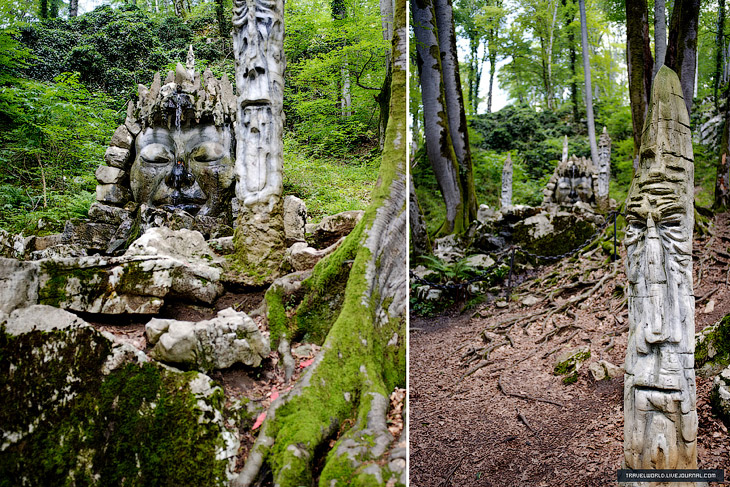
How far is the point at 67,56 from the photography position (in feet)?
10.0

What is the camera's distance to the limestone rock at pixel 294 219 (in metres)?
3.93

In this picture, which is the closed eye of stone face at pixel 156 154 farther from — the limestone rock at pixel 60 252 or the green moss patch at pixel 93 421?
the green moss patch at pixel 93 421

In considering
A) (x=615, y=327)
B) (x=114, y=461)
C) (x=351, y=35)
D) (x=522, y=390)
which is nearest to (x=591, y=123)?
(x=615, y=327)

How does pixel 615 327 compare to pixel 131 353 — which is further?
→ pixel 615 327

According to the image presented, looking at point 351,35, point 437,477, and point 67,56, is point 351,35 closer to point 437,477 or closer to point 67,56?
point 67,56

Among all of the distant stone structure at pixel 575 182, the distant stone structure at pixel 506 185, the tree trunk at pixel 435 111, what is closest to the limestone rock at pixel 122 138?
the tree trunk at pixel 435 111

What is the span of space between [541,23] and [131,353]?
323 inches

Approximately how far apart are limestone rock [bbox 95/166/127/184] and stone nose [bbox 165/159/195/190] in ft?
1.17

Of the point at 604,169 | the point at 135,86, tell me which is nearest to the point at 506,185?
the point at 604,169

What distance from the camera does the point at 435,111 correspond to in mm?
7633

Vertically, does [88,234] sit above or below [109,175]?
below

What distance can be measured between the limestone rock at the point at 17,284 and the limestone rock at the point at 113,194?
1401 mm

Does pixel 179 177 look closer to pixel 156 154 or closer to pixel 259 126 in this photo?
pixel 156 154

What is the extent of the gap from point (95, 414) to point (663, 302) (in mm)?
3313
